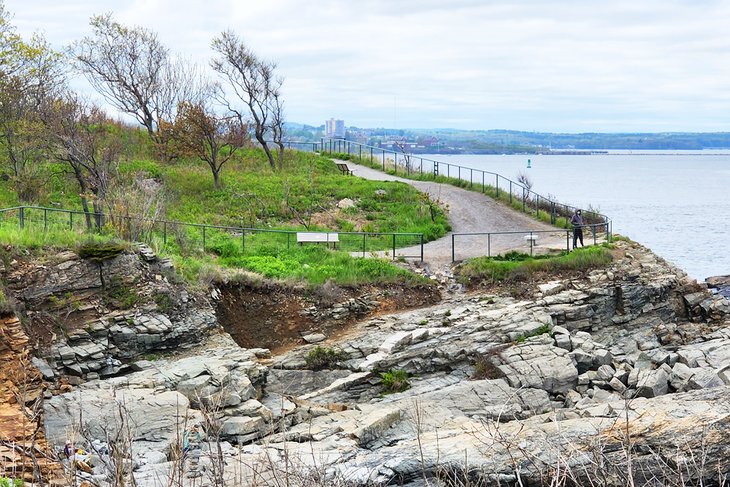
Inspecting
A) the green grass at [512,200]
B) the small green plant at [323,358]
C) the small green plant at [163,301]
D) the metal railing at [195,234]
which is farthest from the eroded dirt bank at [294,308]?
the green grass at [512,200]

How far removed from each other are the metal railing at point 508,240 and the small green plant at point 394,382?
7.89 meters

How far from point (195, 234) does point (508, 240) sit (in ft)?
36.0

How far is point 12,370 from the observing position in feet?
56.3

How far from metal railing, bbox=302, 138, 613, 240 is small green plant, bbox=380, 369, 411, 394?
40.2 feet

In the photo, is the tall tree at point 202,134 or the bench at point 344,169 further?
the bench at point 344,169

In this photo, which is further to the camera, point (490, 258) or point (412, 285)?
point (490, 258)

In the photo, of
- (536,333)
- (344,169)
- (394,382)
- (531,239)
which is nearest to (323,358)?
(394,382)

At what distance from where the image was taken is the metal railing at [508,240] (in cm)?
2983

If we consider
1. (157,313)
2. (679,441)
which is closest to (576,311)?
(679,441)

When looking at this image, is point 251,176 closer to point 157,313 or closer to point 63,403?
point 157,313

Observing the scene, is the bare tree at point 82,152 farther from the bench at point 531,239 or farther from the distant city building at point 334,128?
the distant city building at point 334,128

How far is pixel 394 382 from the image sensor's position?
71.3ft

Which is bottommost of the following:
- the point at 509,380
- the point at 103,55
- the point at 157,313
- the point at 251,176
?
the point at 509,380

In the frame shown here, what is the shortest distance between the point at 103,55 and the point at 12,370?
30515mm
